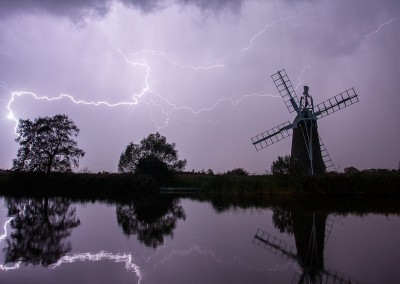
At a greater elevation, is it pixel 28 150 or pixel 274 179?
pixel 28 150

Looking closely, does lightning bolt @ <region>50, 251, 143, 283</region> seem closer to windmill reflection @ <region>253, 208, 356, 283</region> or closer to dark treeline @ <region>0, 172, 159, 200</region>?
windmill reflection @ <region>253, 208, 356, 283</region>

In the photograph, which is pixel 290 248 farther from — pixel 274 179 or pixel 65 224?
pixel 274 179

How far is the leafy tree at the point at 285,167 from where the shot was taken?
29.9 meters

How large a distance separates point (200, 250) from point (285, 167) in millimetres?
21282

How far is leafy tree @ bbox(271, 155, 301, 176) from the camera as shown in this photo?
29.9 metres

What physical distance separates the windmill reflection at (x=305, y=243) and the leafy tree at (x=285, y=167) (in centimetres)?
1273

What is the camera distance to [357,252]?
31.5ft

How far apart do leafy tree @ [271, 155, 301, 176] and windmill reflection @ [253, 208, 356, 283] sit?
1273cm

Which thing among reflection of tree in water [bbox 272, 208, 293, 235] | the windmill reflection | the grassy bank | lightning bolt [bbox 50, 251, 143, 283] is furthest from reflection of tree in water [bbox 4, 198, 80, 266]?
the grassy bank

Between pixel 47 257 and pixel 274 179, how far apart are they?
23.4 m

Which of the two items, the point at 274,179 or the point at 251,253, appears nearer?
the point at 251,253

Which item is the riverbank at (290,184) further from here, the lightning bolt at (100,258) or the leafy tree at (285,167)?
the lightning bolt at (100,258)

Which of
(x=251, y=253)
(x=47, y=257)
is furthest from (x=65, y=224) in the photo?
(x=251, y=253)

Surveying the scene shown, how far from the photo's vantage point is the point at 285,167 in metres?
30.0
